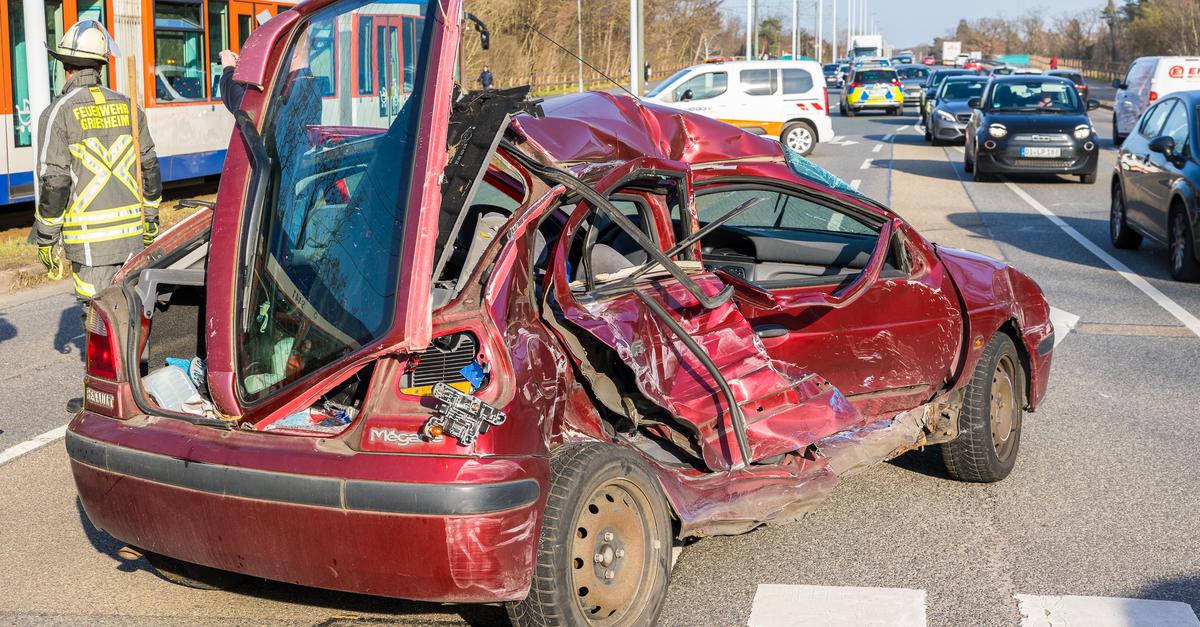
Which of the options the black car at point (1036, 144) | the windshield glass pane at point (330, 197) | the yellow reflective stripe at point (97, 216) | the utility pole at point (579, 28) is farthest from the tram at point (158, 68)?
the utility pole at point (579, 28)

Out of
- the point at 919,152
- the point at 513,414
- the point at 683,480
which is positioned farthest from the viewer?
the point at 919,152

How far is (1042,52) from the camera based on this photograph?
141 meters

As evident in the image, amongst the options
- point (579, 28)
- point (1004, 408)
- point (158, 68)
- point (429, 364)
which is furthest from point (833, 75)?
point (429, 364)

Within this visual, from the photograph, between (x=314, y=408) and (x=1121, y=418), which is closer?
(x=314, y=408)

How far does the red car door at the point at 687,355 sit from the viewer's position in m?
4.17

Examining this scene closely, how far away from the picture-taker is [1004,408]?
5.96 m

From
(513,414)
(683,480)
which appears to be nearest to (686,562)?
(683,480)

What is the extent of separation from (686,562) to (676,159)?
5.07 feet

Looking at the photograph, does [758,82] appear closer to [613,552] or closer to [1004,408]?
[1004,408]

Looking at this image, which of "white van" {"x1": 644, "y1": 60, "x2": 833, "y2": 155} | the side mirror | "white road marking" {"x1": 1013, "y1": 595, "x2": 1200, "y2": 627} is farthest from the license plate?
"white road marking" {"x1": 1013, "y1": 595, "x2": 1200, "y2": 627}

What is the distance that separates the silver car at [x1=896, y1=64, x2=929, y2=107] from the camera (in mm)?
53812

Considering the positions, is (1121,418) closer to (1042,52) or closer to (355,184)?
(355,184)

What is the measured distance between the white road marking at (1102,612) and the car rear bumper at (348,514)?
1864 millimetres

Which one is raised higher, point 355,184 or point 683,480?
point 355,184
